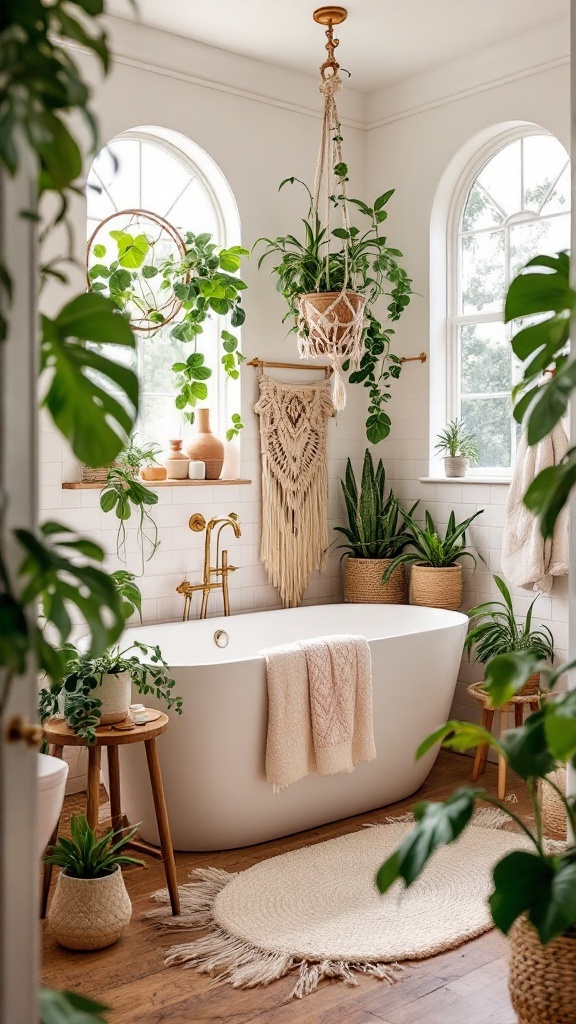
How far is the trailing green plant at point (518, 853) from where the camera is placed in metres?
1.55

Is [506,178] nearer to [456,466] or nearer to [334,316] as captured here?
[334,316]

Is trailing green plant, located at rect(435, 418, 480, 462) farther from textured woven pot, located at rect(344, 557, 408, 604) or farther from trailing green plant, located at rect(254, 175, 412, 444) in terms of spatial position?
textured woven pot, located at rect(344, 557, 408, 604)

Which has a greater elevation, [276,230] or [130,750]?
[276,230]

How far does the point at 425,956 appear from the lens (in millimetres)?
2842

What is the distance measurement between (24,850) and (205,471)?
131 inches

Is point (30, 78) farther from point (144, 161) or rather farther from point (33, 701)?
point (144, 161)

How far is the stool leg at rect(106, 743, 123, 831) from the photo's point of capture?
3275 mm

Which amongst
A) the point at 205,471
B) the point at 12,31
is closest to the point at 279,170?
the point at 205,471

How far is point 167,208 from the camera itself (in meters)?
4.68

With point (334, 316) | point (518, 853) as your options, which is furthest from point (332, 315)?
point (518, 853)

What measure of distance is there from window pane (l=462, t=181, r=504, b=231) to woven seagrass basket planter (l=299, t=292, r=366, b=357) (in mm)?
903

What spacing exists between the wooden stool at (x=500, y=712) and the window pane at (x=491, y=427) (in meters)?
1.08

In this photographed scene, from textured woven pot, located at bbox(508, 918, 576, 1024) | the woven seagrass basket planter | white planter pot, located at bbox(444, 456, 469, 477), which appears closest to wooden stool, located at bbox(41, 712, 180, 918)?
textured woven pot, located at bbox(508, 918, 576, 1024)

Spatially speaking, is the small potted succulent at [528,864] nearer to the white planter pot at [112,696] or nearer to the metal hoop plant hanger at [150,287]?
the white planter pot at [112,696]
